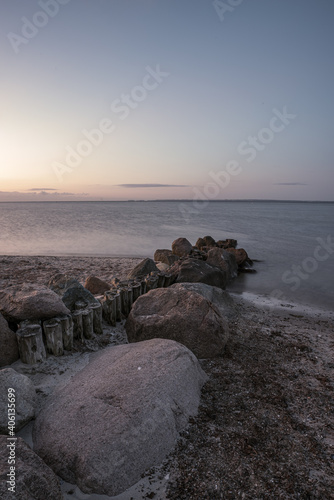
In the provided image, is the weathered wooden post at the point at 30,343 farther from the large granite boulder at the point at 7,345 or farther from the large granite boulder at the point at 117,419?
the large granite boulder at the point at 117,419

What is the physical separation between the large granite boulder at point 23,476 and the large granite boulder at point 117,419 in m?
0.39

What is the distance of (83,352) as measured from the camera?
4629mm

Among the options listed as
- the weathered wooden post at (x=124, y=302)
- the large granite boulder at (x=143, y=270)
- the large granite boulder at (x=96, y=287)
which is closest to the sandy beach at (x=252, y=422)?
the weathered wooden post at (x=124, y=302)

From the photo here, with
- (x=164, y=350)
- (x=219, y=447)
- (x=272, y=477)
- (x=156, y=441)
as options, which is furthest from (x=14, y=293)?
(x=272, y=477)

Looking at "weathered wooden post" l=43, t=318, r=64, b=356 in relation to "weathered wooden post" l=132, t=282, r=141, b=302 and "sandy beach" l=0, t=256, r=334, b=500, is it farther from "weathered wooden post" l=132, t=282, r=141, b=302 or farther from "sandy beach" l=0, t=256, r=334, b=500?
"weathered wooden post" l=132, t=282, r=141, b=302

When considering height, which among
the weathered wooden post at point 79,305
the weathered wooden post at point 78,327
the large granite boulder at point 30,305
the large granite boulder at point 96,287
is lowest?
the large granite boulder at point 96,287

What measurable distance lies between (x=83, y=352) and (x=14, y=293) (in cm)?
138

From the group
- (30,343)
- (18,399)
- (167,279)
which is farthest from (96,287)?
(18,399)

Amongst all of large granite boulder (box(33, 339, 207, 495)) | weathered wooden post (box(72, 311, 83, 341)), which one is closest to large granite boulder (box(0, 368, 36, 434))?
large granite boulder (box(33, 339, 207, 495))

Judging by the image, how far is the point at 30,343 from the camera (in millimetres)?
4000

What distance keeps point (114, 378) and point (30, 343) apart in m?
1.32

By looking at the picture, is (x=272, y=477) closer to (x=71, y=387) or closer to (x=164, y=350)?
(x=164, y=350)

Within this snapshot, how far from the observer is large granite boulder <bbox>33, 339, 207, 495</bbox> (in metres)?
2.70

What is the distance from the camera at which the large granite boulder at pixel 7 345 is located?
155 inches
